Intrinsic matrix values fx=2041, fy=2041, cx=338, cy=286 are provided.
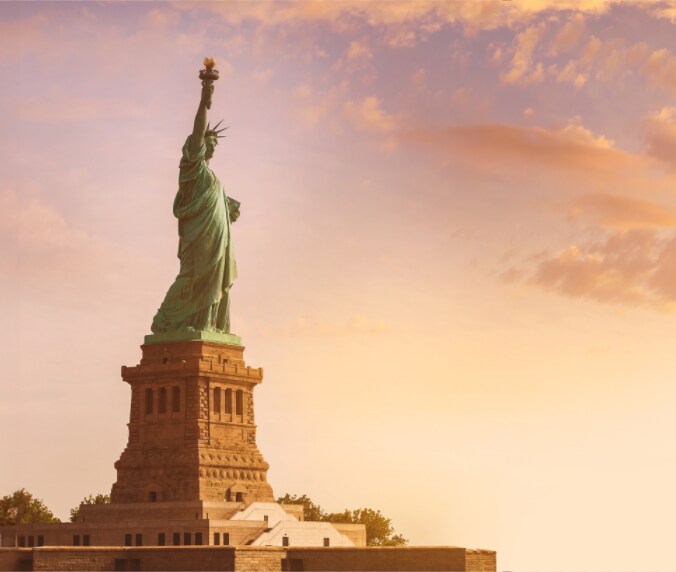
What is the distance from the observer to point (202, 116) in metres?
130

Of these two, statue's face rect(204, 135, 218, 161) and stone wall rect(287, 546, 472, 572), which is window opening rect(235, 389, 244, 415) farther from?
statue's face rect(204, 135, 218, 161)

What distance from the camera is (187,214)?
130 metres

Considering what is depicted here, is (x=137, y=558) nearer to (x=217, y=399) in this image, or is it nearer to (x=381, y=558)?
(x=381, y=558)

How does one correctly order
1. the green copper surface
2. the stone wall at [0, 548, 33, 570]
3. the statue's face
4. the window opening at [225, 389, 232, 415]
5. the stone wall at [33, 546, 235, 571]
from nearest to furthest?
the stone wall at [33, 546, 235, 571] < the stone wall at [0, 548, 33, 570] < the green copper surface < the window opening at [225, 389, 232, 415] < the statue's face

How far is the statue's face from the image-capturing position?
130 m

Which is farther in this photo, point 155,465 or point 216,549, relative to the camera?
point 155,465

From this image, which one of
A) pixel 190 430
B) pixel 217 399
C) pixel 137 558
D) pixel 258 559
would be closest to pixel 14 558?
pixel 137 558

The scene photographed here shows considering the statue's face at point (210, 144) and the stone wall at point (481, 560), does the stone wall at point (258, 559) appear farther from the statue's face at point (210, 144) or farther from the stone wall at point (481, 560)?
the statue's face at point (210, 144)

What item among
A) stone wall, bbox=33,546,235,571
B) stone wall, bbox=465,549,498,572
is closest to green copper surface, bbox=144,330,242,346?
stone wall, bbox=33,546,235,571

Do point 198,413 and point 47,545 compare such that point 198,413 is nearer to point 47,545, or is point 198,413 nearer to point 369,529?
point 47,545

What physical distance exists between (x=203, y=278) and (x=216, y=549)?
889 inches

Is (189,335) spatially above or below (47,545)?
above

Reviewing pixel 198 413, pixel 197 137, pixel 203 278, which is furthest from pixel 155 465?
pixel 197 137

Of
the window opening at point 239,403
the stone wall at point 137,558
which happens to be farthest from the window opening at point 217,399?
the stone wall at point 137,558
